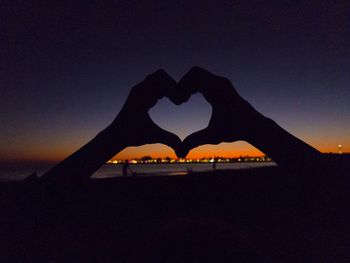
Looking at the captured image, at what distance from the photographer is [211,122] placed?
6.27m

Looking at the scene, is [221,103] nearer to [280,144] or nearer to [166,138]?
[280,144]

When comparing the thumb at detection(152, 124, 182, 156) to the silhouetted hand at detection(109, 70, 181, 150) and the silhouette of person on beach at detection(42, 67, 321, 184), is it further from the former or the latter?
the silhouette of person on beach at detection(42, 67, 321, 184)

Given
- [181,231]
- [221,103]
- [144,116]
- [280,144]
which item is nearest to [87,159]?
[144,116]

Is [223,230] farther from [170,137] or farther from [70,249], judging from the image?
[170,137]

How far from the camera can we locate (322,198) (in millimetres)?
4840

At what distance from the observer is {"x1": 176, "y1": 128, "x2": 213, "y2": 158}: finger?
6484 millimetres

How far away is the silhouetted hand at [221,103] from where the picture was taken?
18.1 feet

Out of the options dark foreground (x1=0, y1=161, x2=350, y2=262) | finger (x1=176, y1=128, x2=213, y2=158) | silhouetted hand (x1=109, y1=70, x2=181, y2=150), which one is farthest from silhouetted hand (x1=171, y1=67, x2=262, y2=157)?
dark foreground (x1=0, y1=161, x2=350, y2=262)

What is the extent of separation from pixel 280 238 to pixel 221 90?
2.80 meters

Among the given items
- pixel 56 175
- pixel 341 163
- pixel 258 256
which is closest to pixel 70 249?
pixel 56 175

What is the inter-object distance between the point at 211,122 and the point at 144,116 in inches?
57.0

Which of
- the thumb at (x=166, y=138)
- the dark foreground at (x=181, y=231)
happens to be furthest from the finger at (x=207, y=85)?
the dark foreground at (x=181, y=231)

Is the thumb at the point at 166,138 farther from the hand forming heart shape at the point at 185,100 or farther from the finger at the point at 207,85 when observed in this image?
the finger at the point at 207,85

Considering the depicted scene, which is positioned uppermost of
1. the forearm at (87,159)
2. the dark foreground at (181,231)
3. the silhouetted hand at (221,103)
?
the silhouetted hand at (221,103)
